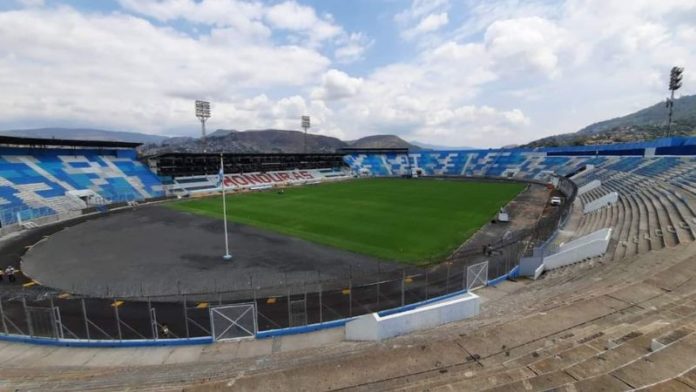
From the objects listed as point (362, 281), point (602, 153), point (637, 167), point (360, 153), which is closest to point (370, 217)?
point (362, 281)

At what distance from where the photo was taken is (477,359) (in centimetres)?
803

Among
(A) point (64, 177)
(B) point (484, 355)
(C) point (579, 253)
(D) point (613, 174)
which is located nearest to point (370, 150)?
(D) point (613, 174)

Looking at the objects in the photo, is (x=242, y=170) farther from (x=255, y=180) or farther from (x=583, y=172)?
(x=583, y=172)

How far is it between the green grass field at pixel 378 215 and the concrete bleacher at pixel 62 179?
41.5 feet

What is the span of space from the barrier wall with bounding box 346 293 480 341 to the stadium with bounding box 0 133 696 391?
60mm

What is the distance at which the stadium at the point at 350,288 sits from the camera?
784 cm

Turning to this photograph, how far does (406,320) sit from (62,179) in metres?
60.5

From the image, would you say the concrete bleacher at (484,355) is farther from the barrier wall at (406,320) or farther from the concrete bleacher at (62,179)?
the concrete bleacher at (62,179)

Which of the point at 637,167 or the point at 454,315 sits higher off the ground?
the point at 637,167

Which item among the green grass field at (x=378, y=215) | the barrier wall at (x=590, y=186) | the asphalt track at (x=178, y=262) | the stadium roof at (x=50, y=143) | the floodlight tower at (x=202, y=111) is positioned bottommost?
the asphalt track at (x=178, y=262)

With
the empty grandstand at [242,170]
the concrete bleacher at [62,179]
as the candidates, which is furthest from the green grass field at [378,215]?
the empty grandstand at [242,170]

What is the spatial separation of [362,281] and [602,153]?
7964 cm

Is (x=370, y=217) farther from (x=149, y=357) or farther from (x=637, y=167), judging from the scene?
(x=637, y=167)

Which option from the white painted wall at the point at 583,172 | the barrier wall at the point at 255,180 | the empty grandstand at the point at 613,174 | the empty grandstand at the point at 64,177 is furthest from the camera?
the barrier wall at the point at 255,180
